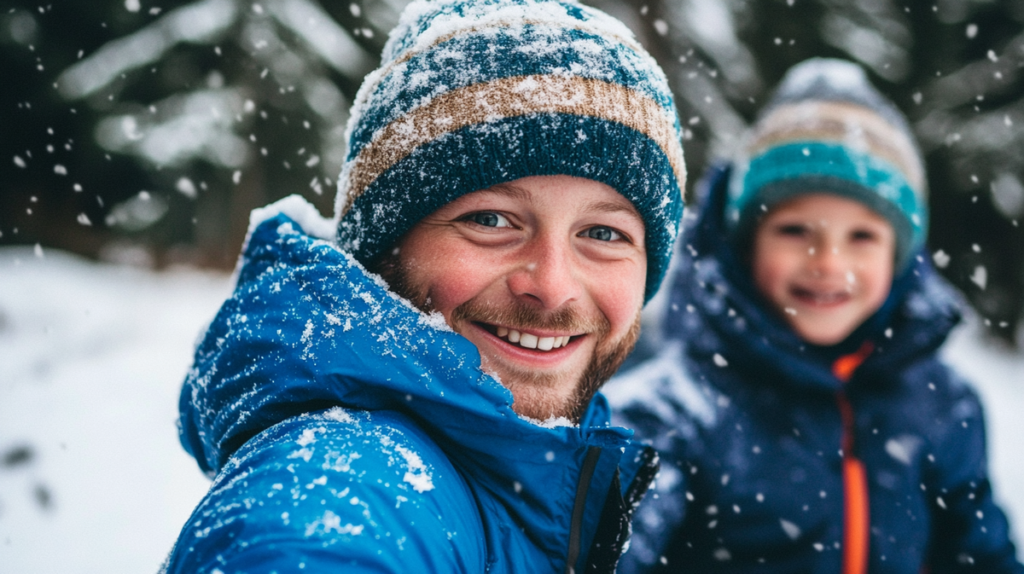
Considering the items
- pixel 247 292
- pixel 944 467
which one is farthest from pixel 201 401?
pixel 944 467

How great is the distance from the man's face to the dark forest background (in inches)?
344

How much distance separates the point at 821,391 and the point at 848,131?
Answer: 4.06 feet

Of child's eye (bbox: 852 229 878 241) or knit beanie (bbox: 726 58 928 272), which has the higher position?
knit beanie (bbox: 726 58 928 272)

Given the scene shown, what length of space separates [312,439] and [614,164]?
1.01 meters

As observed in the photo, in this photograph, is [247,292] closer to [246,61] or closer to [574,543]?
[574,543]

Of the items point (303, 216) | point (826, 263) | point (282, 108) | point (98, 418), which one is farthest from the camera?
point (282, 108)

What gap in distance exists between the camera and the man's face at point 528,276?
1.49 metres

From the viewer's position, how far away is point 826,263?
8.68 feet

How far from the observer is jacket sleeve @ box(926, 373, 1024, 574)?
2707 mm

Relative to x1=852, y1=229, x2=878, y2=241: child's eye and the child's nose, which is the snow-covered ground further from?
x1=852, y1=229, x2=878, y2=241: child's eye

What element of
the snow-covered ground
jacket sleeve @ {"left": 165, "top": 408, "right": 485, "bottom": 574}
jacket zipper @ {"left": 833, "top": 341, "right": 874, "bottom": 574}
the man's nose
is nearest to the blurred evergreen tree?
the snow-covered ground

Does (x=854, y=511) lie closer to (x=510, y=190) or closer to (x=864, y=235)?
(x=864, y=235)

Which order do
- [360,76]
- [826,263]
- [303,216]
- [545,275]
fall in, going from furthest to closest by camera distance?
1. [360,76]
2. [826,263]
3. [303,216]
4. [545,275]

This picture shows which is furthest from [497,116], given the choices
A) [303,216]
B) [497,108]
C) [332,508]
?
[332,508]
